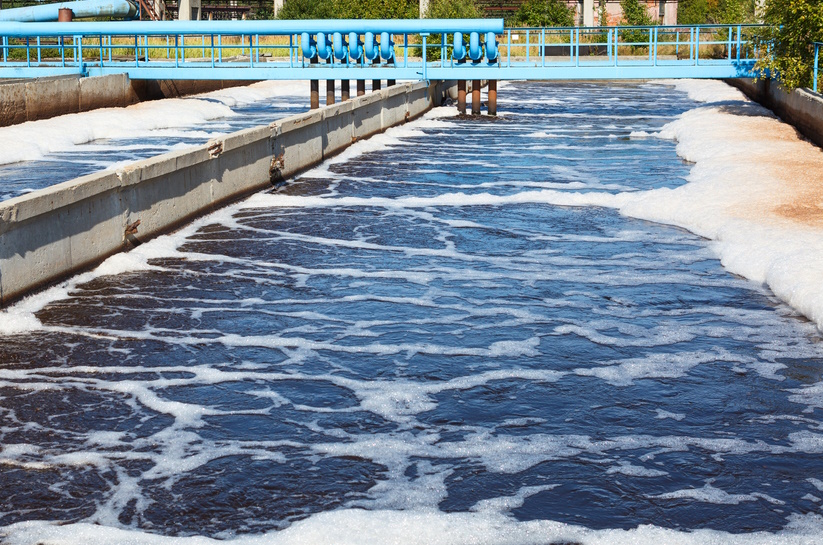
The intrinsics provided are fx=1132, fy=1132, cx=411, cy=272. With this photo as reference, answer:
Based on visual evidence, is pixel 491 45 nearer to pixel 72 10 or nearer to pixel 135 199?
pixel 135 199

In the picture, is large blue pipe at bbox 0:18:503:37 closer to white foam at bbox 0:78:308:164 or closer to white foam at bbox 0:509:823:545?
white foam at bbox 0:78:308:164

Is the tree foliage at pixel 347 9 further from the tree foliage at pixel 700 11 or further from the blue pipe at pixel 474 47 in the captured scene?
the blue pipe at pixel 474 47

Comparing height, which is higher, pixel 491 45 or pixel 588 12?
pixel 588 12

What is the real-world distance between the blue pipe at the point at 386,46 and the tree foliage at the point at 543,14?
3053 cm

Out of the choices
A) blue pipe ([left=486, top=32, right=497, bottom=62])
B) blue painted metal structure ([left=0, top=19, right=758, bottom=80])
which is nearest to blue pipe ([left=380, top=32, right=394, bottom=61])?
blue painted metal structure ([left=0, top=19, right=758, bottom=80])

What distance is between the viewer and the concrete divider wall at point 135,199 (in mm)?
9398

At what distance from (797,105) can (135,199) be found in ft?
50.8

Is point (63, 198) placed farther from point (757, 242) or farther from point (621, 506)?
point (757, 242)

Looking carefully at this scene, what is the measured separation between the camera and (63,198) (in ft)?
32.7

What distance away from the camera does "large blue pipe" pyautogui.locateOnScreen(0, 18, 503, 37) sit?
28672mm

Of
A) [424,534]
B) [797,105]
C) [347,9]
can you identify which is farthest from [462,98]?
[424,534]

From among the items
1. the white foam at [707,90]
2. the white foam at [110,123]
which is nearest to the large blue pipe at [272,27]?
the white foam at [110,123]

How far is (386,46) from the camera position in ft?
99.6

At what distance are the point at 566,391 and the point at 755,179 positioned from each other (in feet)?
29.6
